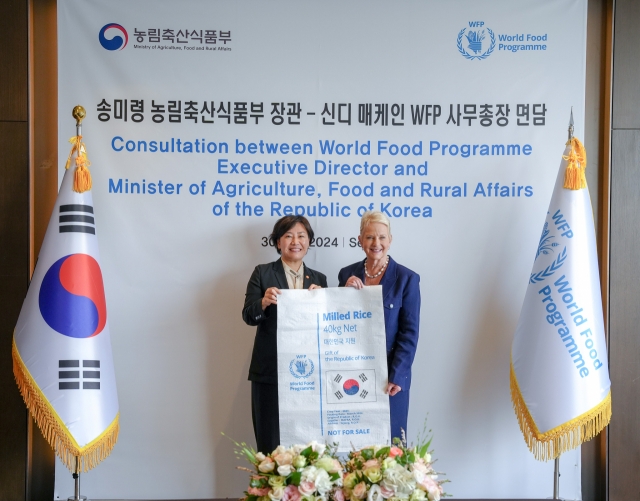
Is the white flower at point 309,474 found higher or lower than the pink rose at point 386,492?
higher

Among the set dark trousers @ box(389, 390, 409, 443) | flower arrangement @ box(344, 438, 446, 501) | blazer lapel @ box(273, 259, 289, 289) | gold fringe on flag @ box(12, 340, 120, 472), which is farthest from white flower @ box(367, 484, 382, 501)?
gold fringe on flag @ box(12, 340, 120, 472)

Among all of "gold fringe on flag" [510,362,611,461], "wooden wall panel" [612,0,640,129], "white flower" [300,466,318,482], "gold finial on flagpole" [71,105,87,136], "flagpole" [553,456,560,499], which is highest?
"wooden wall panel" [612,0,640,129]

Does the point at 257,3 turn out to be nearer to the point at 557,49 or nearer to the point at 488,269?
the point at 557,49

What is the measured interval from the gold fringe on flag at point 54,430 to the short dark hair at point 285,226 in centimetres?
126

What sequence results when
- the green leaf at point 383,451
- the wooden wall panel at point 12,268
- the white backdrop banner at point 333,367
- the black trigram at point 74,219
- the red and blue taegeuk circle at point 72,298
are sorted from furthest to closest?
1. the wooden wall panel at point 12,268
2. the black trigram at point 74,219
3. the red and blue taegeuk circle at point 72,298
4. the white backdrop banner at point 333,367
5. the green leaf at point 383,451

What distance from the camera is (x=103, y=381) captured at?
→ 3.08 metres

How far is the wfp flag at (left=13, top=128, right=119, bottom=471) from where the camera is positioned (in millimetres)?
2980

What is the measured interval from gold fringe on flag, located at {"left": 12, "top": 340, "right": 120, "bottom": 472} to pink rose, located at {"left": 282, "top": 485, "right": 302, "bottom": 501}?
1.68 metres

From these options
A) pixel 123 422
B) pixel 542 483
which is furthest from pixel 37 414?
pixel 542 483

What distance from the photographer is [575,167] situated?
3184mm

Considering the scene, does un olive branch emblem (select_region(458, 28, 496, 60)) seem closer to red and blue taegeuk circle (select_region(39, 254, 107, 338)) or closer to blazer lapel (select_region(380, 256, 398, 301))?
blazer lapel (select_region(380, 256, 398, 301))

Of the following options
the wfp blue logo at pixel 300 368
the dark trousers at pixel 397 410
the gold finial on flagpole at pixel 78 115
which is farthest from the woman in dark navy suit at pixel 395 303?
the gold finial on flagpole at pixel 78 115

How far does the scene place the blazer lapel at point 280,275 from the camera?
3.17 m

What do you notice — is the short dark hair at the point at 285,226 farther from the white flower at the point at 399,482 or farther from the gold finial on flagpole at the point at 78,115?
the white flower at the point at 399,482
